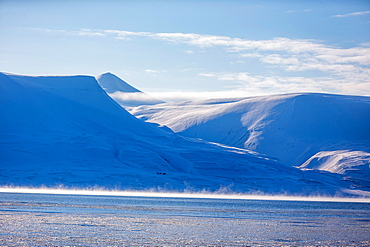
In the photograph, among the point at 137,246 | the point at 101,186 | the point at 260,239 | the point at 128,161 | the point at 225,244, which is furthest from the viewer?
the point at 128,161

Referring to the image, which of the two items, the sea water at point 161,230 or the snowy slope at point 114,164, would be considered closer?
the sea water at point 161,230

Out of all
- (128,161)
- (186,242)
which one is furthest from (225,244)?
(128,161)

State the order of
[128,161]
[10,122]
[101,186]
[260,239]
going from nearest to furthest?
[260,239] < [101,186] < [128,161] < [10,122]

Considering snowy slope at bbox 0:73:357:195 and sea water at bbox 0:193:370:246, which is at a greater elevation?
sea water at bbox 0:193:370:246

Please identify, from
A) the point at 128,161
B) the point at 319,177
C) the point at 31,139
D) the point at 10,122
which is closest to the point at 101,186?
the point at 128,161

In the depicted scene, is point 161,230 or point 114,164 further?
point 114,164

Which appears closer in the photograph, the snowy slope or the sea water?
the sea water

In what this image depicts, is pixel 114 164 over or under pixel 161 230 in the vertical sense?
under

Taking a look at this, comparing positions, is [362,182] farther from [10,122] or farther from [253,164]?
[10,122]

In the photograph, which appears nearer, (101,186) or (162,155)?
(101,186)

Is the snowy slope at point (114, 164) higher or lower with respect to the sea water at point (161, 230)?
lower

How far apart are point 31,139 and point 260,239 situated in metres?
138

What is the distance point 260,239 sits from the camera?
49719 mm

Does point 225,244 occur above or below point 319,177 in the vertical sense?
above
